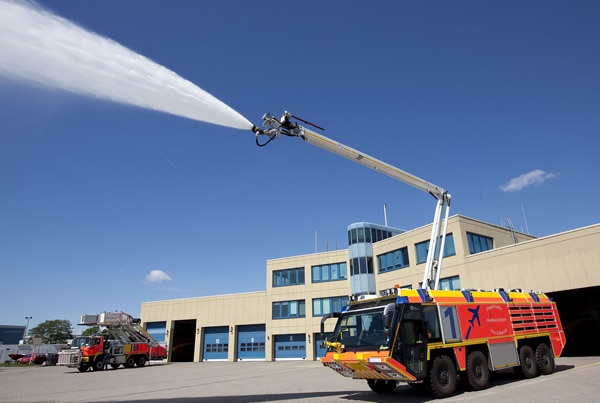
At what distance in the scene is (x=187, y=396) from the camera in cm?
1346

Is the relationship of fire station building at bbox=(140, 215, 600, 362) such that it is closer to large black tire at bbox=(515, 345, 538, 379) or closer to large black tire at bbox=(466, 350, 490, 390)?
large black tire at bbox=(515, 345, 538, 379)

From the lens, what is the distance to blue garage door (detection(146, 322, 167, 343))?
4894cm

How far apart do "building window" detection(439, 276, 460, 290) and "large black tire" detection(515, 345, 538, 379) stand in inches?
570

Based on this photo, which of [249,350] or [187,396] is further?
[249,350]

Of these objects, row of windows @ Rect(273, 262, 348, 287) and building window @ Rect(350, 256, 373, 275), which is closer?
building window @ Rect(350, 256, 373, 275)

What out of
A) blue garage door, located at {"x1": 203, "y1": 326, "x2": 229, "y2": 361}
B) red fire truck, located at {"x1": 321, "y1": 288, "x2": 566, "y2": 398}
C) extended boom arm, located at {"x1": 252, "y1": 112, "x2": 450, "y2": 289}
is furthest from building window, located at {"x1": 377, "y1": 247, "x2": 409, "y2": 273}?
blue garage door, located at {"x1": 203, "y1": 326, "x2": 229, "y2": 361}

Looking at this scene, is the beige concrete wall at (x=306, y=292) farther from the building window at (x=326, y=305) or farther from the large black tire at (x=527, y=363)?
the large black tire at (x=527, y=363)

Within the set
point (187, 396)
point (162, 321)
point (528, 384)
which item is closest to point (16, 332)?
point (162, 321)

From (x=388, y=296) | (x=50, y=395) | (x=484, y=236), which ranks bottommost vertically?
(x=50, y=395)

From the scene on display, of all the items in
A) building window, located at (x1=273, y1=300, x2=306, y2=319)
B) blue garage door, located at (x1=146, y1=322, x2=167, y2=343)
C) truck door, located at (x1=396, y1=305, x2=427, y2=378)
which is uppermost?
building window, located at (x1=273, y1=300, x2=306, y2=319)

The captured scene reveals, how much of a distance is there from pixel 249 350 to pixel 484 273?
28034 millimetres

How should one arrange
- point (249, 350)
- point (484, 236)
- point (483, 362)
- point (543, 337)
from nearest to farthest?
1. point (483, 362)
2. point (543, 337)
3. point (484, 236)
4. point (249, 350)

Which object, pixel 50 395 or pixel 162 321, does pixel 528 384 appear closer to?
pixel 50 395

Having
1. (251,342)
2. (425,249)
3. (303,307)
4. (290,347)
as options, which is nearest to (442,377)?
(425,249)
